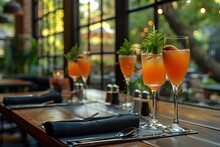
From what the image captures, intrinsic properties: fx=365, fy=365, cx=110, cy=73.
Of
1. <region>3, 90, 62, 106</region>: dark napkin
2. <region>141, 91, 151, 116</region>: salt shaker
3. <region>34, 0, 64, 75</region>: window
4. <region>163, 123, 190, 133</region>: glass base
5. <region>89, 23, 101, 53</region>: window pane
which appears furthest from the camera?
<region>34, 0, 64, 75</region>: window

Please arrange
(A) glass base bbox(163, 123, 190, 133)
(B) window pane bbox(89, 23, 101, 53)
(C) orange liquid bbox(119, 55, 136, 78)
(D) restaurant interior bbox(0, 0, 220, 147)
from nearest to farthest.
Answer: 1. (A) glass base bbox(163, 123, 190, 133)
2. (D) restaurant interior bbox(0, 0, 220, 147)
3. (C) orange liquid bbox(119, 55, 136, 78)
4. (B) window pane bbox(89, 23, 101, 53)

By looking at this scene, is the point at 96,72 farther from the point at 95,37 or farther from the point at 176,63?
the point at 176,63

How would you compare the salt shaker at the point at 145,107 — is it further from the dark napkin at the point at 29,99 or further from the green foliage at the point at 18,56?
the green foliage at the point at 18,56

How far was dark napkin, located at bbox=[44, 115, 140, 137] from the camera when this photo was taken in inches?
41.8

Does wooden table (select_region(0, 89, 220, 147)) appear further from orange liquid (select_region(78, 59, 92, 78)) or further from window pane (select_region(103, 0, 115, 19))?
window pane (select_region(103, 0, 115, 19))

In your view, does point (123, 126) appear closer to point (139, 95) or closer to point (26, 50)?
point (139, 95)

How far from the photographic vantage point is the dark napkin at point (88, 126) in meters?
1.06

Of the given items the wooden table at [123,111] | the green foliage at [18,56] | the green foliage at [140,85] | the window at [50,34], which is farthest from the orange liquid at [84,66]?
the green foliage at [18,56]

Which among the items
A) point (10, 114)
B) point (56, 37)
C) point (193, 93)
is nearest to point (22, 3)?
point (56, 37)

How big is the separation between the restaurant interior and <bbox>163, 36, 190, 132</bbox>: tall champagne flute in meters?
0.02

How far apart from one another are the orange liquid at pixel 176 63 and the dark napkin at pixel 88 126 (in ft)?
0.64

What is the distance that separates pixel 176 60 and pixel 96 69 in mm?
3203

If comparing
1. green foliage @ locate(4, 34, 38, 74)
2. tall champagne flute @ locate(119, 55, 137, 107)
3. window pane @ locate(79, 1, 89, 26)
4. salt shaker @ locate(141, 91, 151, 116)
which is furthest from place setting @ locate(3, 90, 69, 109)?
green foliage @ locate(4, 34, 38, 74)

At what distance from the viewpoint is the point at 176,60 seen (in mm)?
1166
